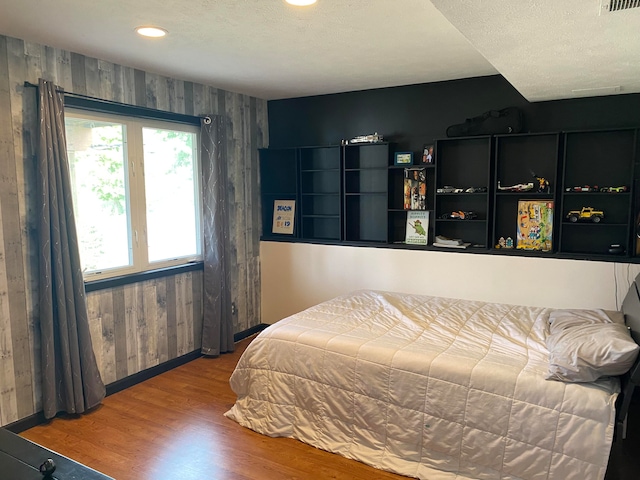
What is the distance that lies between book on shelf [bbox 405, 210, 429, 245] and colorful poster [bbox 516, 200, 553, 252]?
31.0 inches

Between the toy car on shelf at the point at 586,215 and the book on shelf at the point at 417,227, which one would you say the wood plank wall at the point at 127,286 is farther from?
the toy car on shelf at the point at 586,215

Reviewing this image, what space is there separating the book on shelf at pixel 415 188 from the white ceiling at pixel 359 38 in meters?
0.87

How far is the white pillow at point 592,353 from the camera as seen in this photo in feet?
7.34

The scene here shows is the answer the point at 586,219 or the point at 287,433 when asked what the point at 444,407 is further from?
the point at 586,219

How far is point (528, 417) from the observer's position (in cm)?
235

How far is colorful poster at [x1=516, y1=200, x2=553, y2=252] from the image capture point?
386 cm

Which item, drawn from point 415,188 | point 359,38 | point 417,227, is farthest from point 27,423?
point 415,188

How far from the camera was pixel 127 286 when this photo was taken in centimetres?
371

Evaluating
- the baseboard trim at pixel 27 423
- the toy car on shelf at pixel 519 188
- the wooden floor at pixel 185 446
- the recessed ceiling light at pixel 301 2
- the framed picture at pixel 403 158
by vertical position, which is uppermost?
the recessed ceiling light at pixel 301 2

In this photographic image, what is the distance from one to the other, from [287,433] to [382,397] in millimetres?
698

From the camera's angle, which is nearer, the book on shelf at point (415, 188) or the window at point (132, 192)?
the window at point (132, 192)

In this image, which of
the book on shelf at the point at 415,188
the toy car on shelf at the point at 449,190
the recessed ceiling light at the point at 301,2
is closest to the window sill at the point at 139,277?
the book on shelf at the point at 415,188

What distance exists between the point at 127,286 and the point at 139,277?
0.38ft

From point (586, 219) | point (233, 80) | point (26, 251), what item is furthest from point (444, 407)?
point (233, 80)
